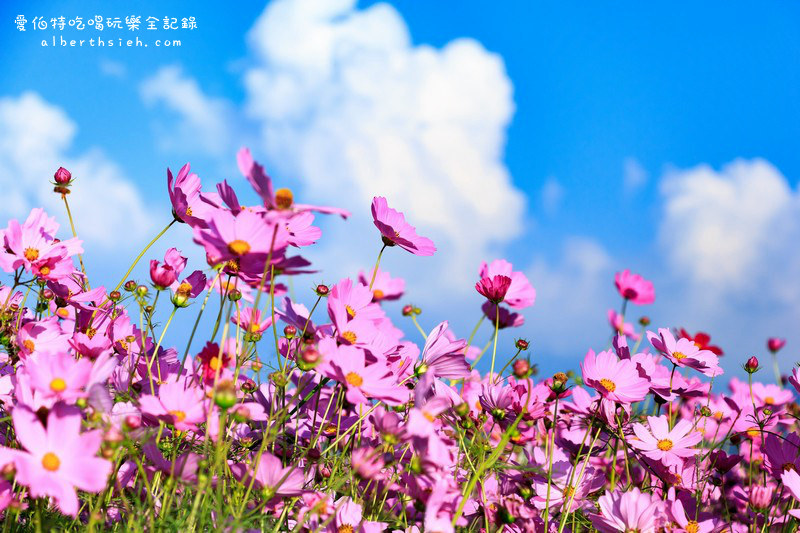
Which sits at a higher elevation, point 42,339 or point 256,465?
point 42,339

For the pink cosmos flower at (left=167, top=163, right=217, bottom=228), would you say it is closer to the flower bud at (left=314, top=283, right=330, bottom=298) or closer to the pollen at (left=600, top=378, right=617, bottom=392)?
the flower bud at (left=314, top=283, right=330, bottom=298)

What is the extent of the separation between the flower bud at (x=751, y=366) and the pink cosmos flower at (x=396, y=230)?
0.85 metres

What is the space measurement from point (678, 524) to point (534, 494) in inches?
10.1

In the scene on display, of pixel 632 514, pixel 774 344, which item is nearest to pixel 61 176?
pixel 632 514

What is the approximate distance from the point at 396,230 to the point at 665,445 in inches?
27.1

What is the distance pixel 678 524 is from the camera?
4.12ft

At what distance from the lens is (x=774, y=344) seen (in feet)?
11.1

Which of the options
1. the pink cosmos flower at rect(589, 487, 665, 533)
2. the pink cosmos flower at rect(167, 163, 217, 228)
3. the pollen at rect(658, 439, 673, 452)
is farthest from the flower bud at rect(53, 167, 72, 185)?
the pollen at rect(658, 439, 673, 452)

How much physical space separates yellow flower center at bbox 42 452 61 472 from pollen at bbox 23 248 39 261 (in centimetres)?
64

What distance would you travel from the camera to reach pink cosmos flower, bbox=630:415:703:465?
135 cm

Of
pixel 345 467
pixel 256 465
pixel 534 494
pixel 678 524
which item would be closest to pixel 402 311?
pixel 345 467

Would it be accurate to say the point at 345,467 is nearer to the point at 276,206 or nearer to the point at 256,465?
the point at 256,465

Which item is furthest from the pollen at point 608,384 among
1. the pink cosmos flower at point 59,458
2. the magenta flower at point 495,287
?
the pink cosmos flower at point 59,458

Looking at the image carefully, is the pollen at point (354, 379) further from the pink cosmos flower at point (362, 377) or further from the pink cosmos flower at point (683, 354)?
the pink cosmos flower at point (683, 354)
